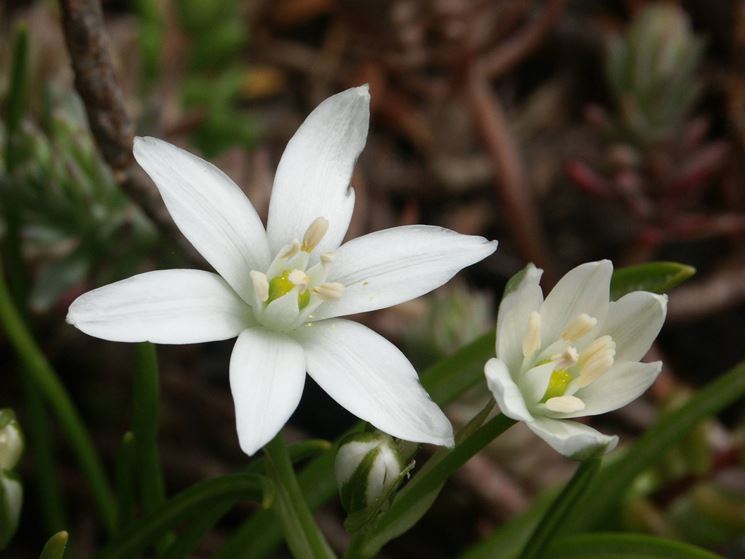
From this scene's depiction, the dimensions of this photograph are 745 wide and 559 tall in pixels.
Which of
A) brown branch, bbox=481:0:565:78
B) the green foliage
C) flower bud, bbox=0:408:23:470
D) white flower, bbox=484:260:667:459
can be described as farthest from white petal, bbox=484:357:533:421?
brown branch, bbox=481:0:565:78

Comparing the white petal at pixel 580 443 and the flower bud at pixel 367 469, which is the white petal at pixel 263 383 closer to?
the flower bud at pixel 367 469

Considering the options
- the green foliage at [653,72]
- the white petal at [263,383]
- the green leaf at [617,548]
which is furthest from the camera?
the green foliage at [653,72]

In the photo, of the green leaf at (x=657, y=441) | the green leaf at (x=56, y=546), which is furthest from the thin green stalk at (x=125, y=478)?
the green leaf at (x=657, y=441)

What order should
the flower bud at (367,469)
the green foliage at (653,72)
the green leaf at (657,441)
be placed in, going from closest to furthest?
1. the flower bud at (367,469)
2. the green leaf at (657,441)
3. the green foliage at (653,72)

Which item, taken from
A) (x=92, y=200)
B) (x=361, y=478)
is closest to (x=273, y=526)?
(x=361, y=478)

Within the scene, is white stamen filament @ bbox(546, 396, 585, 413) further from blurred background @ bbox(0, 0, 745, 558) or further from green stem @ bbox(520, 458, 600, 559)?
blurred background @ bbox(0, 0, 745, 558)

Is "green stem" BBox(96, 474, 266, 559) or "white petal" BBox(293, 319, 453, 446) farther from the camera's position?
"green stem" BBox(96, 474, 266, 559)

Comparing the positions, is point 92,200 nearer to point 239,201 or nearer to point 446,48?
point 239,201
